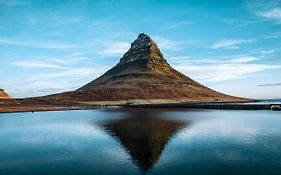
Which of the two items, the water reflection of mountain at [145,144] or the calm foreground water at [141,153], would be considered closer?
the calm foreground water at [141,153]

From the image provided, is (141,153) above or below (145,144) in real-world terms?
below

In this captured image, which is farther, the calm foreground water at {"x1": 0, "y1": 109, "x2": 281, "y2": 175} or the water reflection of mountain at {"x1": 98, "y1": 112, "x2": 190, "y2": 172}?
the water reflection of mountain at {"x1": 98, "y1": 112, "x2": 190, "y2": 172}

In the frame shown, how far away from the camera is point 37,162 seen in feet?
93.6

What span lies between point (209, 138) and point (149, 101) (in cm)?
14964

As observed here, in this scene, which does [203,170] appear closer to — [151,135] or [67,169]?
[67,169]

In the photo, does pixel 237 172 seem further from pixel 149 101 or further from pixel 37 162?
pixel 149 101

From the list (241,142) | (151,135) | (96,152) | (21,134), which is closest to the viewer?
(96,152)

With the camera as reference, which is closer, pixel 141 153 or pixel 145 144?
pixel 141 153

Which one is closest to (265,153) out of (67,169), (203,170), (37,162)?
(203,170)

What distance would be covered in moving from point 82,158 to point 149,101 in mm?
161075

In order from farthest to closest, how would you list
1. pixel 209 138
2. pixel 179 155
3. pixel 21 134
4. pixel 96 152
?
pixel 21 134, pixel 209 138, pixel 96 152, pixel 179 155

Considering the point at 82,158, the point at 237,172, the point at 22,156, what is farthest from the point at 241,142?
the point at 22,156

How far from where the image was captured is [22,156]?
31266 mm

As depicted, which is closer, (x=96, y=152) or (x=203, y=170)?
(x=203, y=170)
